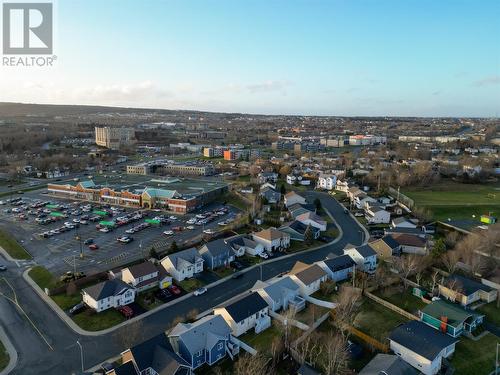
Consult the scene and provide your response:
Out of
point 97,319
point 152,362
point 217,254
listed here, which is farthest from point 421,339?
point 97,319

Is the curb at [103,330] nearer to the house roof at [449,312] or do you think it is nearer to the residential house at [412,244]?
the residential house at [412,244]

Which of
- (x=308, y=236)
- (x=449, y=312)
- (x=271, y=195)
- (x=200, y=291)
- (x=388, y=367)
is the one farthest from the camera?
(x=271, y=195)

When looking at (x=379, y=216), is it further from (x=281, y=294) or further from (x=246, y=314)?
(x=246, y=314)

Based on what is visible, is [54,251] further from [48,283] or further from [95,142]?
[95,142]

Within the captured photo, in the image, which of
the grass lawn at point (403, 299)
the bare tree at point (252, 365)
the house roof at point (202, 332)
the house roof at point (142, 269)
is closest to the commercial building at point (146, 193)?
the house roof at point (142, 269)

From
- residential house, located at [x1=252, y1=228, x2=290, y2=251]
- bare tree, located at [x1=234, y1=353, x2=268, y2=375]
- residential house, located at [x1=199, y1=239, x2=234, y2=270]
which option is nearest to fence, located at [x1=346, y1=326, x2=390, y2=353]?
bare tree, located at [x1=234, y1=353, x2=268, y2=375]

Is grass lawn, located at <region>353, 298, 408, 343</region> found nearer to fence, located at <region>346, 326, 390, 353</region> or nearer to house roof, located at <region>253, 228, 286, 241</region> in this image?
fence, located at <region>346, 326, 390, 353</region>

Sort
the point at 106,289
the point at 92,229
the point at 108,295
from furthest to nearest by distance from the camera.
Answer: the point at 92,229
the point at 106,289
the point at 108,295
